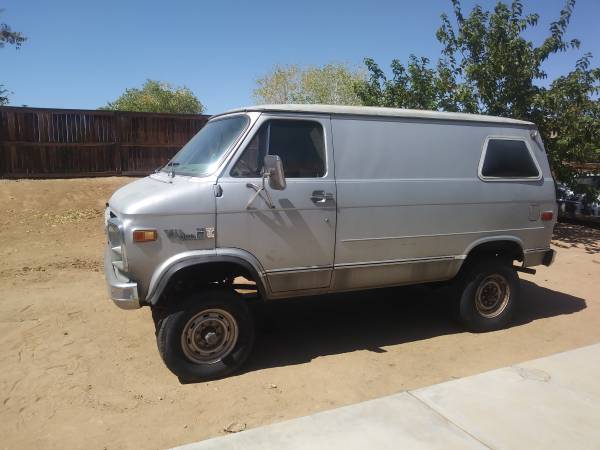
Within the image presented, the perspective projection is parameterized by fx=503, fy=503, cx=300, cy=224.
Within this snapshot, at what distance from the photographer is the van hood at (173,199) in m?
4.04

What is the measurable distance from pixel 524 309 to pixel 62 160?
39.7 feet

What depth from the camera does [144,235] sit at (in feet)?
13.1

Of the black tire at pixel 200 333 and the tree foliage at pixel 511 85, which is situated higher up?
the tree foliage at pixel 511 85

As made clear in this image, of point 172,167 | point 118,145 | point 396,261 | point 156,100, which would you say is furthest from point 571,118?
point 156,100

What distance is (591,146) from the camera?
1114 centimetres

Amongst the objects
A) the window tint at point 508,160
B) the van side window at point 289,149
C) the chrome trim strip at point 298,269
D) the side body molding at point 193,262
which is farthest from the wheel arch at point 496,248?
the side body molding at point 193,262

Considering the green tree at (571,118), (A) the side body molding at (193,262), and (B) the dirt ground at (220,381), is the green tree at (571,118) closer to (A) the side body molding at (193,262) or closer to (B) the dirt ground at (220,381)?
(B) the dirt ground at (220,381)

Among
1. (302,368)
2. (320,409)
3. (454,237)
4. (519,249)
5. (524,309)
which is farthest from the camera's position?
(524,309)

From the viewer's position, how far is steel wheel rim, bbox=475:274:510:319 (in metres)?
5.71

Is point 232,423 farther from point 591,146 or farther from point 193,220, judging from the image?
point 591,146

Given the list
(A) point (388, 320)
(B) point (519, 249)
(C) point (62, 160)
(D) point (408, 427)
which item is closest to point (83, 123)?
(C) point (62, 160)

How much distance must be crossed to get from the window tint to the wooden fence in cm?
1119

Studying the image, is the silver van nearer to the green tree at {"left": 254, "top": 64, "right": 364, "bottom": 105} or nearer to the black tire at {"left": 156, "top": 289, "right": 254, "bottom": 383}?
the black tire at {"left": 156, "top": 289, "right": 254, "bottom": 383}

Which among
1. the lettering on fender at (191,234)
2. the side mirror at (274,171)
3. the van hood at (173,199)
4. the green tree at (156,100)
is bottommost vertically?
the lettering on fender at (191,234)
